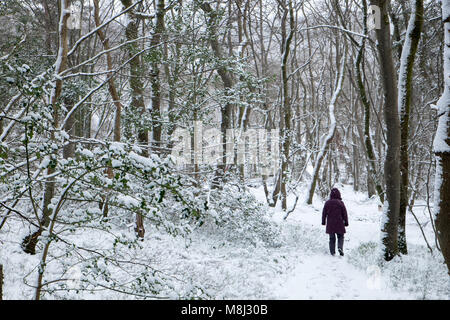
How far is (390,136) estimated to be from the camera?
6758mm

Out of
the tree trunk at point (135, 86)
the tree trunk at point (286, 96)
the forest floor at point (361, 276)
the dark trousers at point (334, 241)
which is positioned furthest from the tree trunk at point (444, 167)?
the tree trunk at point (286, 96)

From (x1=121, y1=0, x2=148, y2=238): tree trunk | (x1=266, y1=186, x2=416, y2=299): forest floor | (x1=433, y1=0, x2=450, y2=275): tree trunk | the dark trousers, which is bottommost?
(x1=266, y1=186, x2=416, y2=299): forest floor

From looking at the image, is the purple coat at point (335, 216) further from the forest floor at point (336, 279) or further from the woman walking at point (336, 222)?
the forest floor at point (336, 279)

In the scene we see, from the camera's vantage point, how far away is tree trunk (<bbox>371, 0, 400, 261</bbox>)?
6648mm

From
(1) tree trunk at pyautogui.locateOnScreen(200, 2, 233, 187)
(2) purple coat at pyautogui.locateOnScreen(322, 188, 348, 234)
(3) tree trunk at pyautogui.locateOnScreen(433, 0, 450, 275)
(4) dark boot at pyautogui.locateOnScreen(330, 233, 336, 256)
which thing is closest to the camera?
(3) tree trunk at pyautogui.locateOnScreen(433, 0, 450, 275)

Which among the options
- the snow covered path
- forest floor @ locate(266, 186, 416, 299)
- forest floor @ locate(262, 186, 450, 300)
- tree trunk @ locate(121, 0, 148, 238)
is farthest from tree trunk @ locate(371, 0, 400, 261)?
tree trunk @ locate(121, 0, 148, 238)

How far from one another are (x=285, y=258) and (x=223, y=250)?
1.72 metres

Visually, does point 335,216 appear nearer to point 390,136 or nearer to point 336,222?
point 336,222

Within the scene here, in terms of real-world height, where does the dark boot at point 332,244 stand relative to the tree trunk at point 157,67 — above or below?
below

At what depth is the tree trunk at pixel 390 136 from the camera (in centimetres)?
665

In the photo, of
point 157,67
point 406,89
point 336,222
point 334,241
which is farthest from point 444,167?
point 157,67

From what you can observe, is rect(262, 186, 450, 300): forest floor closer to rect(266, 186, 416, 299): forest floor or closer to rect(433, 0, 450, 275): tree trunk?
rect(266, 186, 416, 299): forest floor
